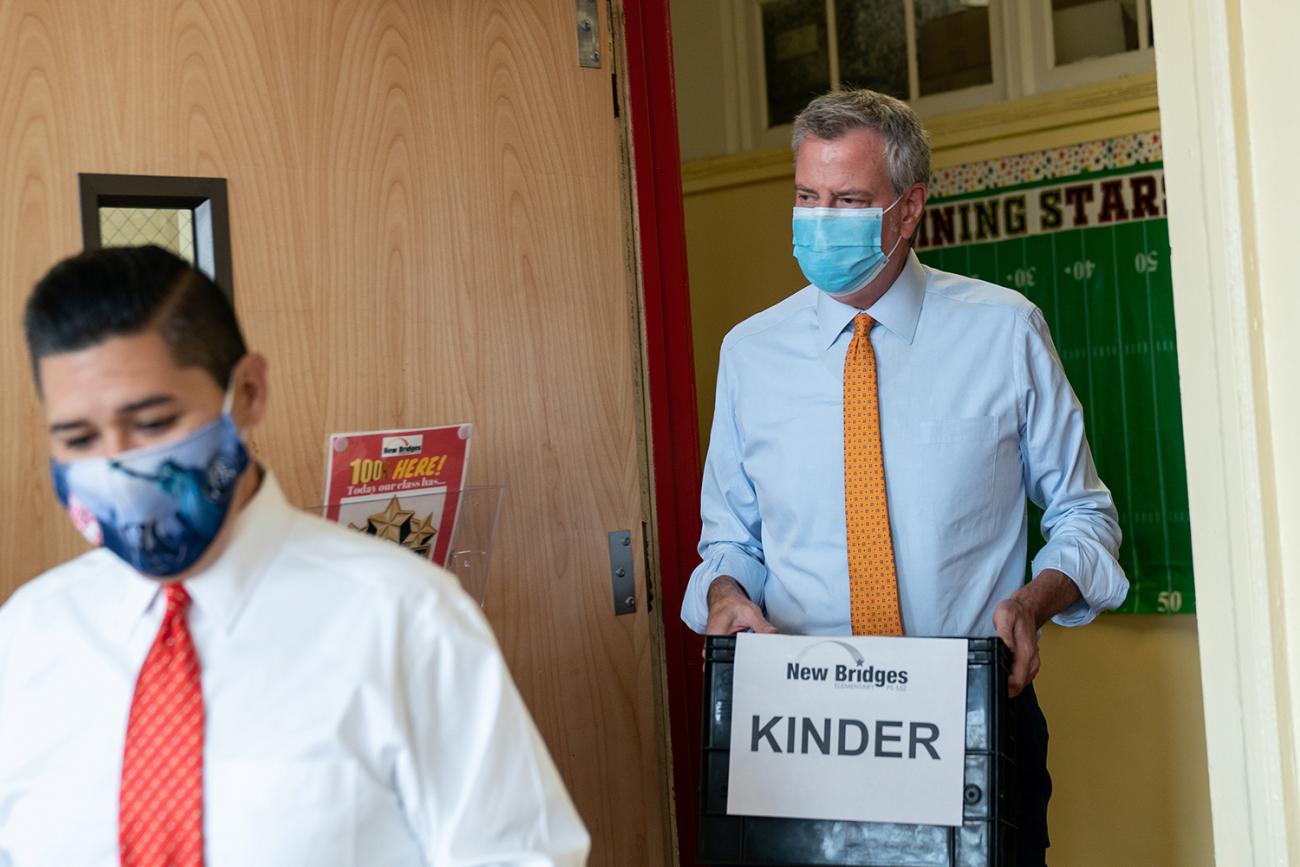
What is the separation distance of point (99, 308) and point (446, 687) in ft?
1.43

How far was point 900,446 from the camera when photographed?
2.06m

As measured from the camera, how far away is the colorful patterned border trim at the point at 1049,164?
11.5 feet

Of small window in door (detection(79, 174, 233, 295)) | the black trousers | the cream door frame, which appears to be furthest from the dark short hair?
the black trousers

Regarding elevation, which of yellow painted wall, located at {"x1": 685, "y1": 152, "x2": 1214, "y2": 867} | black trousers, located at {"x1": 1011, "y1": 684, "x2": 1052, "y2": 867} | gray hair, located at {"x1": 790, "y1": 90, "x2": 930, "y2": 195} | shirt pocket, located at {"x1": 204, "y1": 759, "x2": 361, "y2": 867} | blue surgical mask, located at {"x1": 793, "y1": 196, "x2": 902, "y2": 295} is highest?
gray hair, located at {"x1": 790, "y1": 90, "x2": 930, "y2": 195}

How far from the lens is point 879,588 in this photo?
2025 millimetres

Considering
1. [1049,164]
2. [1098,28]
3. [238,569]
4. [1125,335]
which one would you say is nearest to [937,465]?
[238,569]

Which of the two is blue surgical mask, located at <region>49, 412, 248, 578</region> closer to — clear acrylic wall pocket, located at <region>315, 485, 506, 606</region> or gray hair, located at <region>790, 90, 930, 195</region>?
clear acrylic wall pocket, located at <region>315, 485, 506, 606</region>

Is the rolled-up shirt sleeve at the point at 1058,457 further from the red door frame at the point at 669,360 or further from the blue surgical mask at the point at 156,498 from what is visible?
the blue surgical mask at the point at 156,498

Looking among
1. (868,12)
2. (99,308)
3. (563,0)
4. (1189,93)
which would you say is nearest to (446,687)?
(99,308)

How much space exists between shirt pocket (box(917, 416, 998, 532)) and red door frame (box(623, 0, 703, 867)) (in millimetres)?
669

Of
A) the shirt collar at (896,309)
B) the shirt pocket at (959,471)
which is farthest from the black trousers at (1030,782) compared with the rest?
the shirt collar at (896,309)

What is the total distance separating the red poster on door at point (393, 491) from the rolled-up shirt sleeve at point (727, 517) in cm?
39

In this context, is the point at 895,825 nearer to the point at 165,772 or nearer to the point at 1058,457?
the point at 1058,457

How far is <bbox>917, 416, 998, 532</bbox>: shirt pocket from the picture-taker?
2.03 metres
